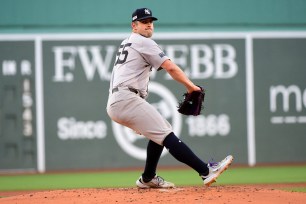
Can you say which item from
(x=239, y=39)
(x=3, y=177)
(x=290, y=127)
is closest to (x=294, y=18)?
(x=239, y=39)

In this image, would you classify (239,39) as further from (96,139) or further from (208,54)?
(96,139)

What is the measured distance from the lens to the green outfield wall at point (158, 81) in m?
10.7

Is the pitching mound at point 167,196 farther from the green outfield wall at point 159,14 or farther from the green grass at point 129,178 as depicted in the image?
the green outfield wall at point 159,14

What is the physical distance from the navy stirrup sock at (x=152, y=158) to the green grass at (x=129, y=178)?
232cm

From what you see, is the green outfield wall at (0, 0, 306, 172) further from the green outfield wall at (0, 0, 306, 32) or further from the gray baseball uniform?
the gray baseball uniform

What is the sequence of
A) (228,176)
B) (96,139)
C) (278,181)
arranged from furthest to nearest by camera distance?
(96,139) → (228,176) → (278,181)

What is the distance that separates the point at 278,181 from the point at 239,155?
6.35 feet

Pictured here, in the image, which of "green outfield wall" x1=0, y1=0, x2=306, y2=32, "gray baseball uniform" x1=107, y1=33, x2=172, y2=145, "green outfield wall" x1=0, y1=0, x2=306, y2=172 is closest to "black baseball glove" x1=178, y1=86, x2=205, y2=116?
"gray baseball uniform" x1=107, y1=33, x2=172, y2=145

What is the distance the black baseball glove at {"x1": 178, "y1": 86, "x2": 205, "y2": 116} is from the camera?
243 inches

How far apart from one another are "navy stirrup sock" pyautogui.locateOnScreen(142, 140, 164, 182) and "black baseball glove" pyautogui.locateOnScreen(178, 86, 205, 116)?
42 centimetres

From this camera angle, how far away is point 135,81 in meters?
6.11

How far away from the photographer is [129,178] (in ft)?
31.8

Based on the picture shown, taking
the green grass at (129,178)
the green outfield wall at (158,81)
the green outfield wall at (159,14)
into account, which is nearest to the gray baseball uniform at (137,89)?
the green grass at (129,178)

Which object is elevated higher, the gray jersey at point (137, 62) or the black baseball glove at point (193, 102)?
the gray jersey at point (137, 62)
